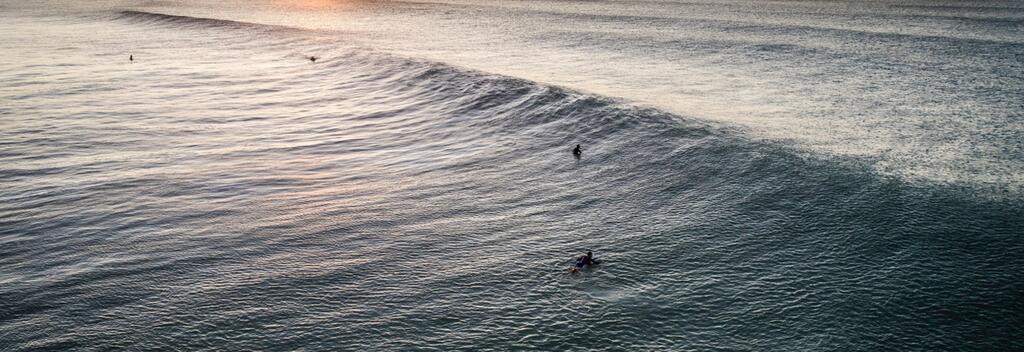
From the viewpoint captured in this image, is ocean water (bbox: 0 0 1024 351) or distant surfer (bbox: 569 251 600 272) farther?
distant surfer (bbox: 569 251 600 272)

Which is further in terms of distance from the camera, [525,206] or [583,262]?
[525,206]

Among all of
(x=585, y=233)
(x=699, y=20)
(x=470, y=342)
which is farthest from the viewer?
(x=699, y=20)

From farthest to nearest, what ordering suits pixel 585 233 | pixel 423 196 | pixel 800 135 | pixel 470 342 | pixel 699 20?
pixel 699 20
pixel 800 135
pixel 423 196
pixel 585 233
pixel 470 342

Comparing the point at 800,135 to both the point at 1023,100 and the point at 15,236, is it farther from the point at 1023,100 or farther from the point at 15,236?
the point at 15,236

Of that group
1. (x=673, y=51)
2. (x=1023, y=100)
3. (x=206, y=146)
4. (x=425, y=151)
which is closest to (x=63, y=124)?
(x=206, y=146)

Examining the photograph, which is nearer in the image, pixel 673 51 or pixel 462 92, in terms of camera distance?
pixel 462 92

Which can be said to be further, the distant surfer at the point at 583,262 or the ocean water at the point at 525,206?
the distant surfer at the point at 583,262

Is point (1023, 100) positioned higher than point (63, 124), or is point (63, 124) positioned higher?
point (1023, 100)

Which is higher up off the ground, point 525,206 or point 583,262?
point 583,262
